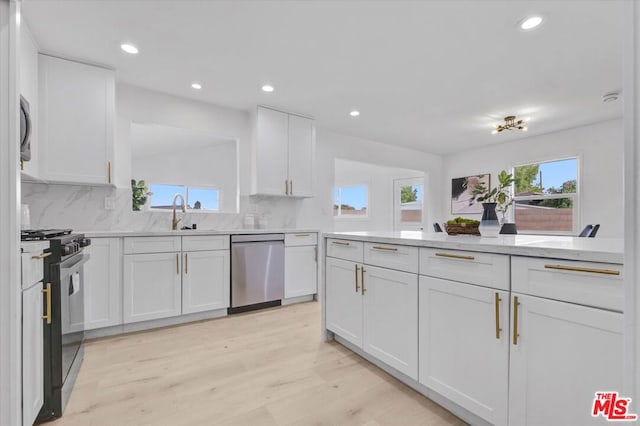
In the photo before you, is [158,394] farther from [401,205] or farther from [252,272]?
[401,205]

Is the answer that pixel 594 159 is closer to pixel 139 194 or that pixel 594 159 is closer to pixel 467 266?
pixel 467 266

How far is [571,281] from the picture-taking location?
1146mm

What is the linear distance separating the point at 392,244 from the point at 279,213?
2549 millimetres

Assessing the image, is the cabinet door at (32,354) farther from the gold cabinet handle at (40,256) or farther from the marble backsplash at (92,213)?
the marble backsplash at (92,213)

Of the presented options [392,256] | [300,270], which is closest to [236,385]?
[392,256]

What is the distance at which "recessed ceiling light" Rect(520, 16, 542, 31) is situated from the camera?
212 centimetres

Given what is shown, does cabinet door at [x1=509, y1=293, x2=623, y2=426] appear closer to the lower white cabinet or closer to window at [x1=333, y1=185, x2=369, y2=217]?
the lower white cabinet

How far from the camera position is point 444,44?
2436 mm

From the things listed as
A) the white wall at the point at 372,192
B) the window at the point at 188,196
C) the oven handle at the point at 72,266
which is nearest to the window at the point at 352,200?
the white wall at the point at 372,192

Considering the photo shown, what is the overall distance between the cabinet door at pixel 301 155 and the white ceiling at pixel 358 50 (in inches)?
8.4

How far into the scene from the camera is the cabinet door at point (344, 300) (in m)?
2.19

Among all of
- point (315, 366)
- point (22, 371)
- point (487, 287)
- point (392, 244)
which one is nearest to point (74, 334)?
point (22, 371)

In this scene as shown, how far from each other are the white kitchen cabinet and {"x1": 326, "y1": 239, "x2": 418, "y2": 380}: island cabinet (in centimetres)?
247

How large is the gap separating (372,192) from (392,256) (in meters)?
5.77
